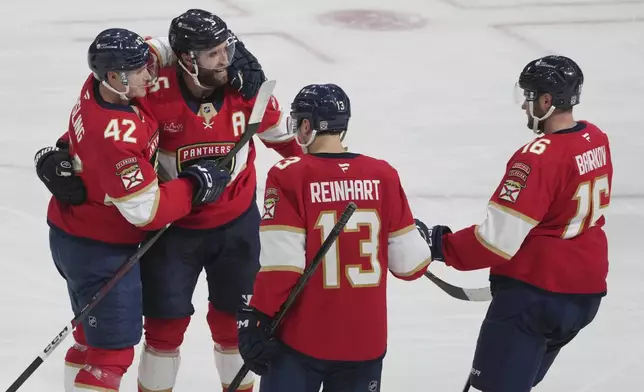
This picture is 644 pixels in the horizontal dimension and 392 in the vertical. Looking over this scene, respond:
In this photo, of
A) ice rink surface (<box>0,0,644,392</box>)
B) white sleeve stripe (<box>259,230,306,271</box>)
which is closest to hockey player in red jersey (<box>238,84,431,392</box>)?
white sleeve stripe (<box>259,230,306,271</box>)

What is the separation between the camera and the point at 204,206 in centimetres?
357

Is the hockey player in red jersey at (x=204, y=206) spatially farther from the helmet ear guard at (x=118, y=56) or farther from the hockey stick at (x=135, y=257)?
the helmet ear guard at (x=118, y=56)

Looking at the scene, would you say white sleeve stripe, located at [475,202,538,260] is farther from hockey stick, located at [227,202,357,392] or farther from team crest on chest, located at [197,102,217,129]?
team crest on chest, located at [197,102,217,129]

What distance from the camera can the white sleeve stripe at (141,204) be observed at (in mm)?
3215

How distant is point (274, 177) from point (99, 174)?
563 mm

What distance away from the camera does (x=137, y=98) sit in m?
3.38

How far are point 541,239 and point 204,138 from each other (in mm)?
1031

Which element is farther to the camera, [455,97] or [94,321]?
[455,97]

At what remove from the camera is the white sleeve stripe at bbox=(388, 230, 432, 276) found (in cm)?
305

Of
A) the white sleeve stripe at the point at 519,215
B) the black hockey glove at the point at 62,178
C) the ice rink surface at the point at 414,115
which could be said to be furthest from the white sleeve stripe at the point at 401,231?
the ice rink surface at the point at 414,115

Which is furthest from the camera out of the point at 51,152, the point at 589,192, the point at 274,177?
the point at 51,152

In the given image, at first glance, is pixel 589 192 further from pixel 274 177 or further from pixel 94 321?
pixel 94 321

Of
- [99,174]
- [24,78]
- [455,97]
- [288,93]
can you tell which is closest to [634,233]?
[455,97]

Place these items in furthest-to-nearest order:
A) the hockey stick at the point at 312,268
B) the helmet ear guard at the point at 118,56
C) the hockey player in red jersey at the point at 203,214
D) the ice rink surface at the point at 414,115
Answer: the ice rink surface at the point at 414,115, the hockey player in red jersey at the point at 203,214, the helmet ear guard at the point at 118,56, the hockey stick at the point at 312,268
